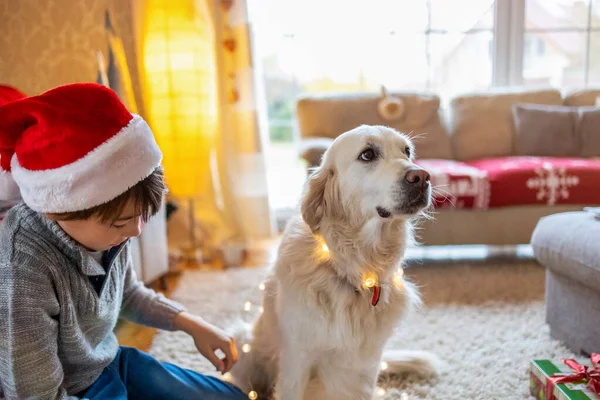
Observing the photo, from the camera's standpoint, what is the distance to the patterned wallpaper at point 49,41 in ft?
7.99

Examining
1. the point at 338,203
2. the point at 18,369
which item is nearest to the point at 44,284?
the point at 18,369

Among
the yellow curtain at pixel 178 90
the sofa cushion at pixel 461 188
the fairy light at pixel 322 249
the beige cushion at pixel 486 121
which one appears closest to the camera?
the fairy light at pixel 322 249

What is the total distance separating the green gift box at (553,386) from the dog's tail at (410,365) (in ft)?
0.95

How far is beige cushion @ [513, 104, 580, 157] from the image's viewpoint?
3.37 meters

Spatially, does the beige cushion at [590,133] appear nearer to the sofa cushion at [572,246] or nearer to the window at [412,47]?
the window at [412,47]

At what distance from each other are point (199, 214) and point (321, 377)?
238 centimetres

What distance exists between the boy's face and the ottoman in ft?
4.38

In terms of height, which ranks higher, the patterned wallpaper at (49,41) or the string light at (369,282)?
the patterned wallpaper at (49,41)

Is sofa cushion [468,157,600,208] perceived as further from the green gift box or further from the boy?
the boy

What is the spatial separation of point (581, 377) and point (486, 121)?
7.88 feet

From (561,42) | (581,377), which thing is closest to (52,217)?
(581,377)

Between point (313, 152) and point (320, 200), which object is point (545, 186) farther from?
point (320, 200)

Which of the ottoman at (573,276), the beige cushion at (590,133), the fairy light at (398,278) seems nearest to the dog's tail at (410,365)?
the fairy light at (398,278)

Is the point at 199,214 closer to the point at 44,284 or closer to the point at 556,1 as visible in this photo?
the point at 44,284
